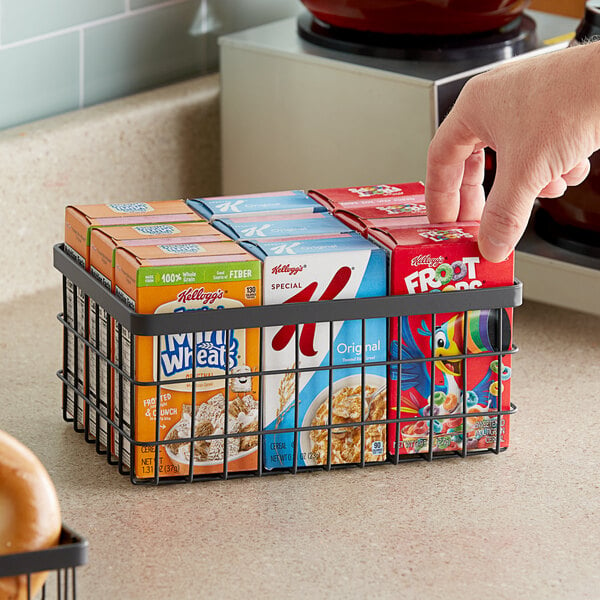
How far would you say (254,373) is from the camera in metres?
0.81

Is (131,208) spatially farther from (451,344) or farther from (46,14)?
(46,14)

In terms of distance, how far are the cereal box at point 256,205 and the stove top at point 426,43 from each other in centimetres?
42

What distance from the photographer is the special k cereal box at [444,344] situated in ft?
2.69

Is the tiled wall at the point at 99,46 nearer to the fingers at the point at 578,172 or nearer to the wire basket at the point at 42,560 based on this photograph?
the fingers at the point at 578,172

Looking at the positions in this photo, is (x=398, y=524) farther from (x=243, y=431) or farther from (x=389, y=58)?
(x=389, y=58)

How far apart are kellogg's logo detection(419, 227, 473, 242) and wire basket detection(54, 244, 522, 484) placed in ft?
0.12

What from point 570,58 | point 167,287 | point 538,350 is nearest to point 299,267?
point 167,287

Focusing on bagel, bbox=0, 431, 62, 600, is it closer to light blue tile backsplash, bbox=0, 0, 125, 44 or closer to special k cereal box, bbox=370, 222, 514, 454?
special k cereal box, bbox=370, 222, 514, 454

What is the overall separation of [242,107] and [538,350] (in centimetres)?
48

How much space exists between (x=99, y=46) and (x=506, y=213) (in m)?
0.71

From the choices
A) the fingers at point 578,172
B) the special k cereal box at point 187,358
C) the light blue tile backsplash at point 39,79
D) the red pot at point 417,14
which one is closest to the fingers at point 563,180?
the fingers at point 578,172

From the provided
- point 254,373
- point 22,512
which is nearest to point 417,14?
point 254,373

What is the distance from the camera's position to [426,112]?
123 centimetres

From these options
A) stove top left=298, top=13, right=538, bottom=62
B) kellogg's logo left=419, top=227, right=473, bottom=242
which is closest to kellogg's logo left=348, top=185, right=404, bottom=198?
kellogg's logo left=419, top=227, right=473, bottom=242
